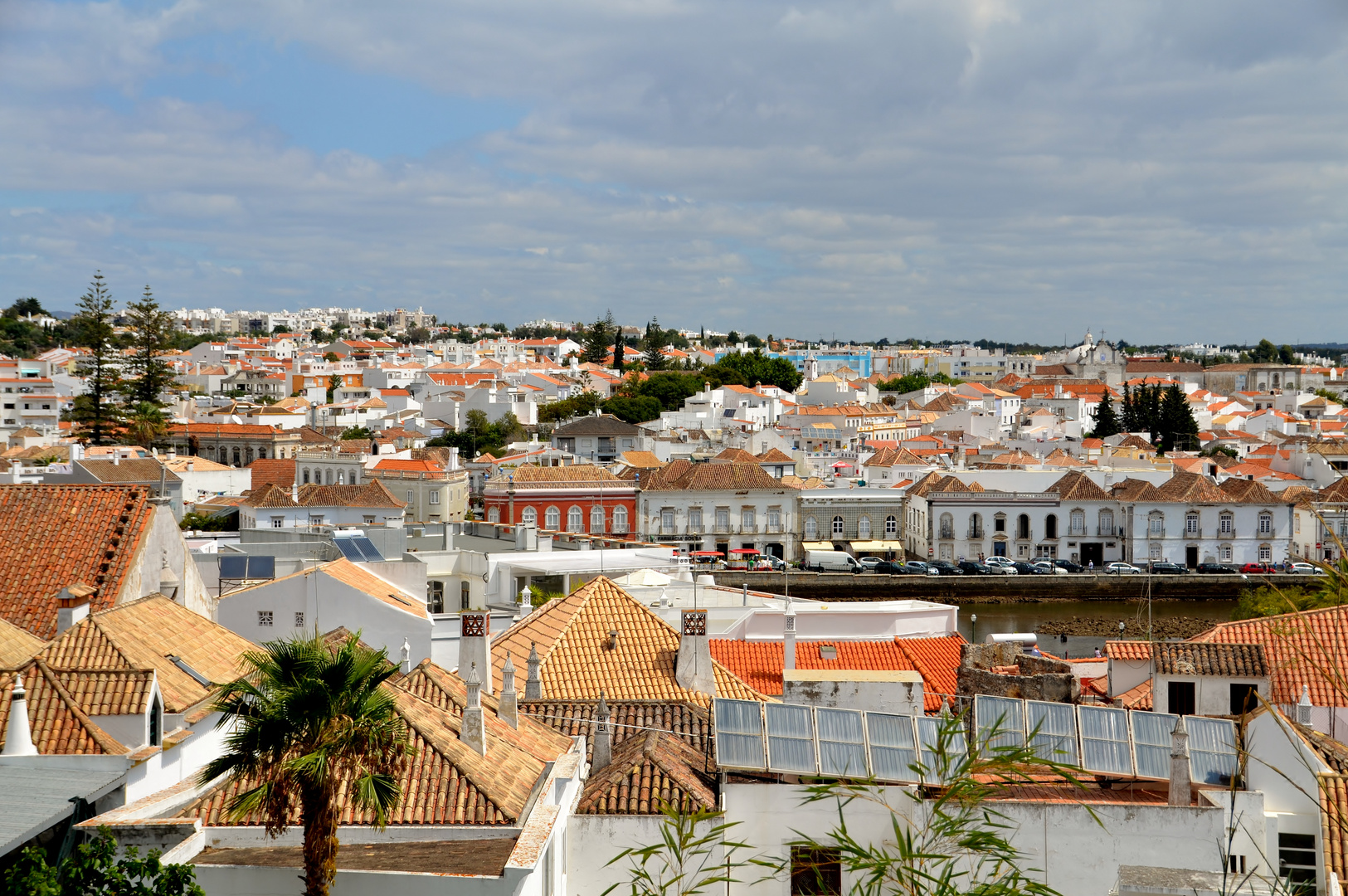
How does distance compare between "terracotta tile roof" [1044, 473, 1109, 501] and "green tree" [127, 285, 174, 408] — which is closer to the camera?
"terracotta tile roof" [1044, 473, 1109, 501]

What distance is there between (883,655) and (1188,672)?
4957mm

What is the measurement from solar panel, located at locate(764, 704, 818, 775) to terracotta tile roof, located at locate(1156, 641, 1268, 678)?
5.93m

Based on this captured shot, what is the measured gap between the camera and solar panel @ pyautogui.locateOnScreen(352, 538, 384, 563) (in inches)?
770

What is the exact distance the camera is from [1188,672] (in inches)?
473

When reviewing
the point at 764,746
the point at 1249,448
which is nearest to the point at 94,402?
the point at 764,746

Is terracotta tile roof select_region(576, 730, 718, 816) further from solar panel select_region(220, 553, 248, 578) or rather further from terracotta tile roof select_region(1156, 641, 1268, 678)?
solar panel select_region(220, 553, 248, 578)

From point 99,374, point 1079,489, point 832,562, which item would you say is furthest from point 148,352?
point 1079,489

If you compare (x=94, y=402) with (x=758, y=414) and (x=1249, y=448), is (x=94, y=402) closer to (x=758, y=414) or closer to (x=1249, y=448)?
(x=758, y=414)

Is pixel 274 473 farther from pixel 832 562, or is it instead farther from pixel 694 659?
pixel 694 659

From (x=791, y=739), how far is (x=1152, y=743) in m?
2.14

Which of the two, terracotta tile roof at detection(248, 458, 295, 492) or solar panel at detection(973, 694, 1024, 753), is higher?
solar panel at detection(973, 694, 1024, 753)

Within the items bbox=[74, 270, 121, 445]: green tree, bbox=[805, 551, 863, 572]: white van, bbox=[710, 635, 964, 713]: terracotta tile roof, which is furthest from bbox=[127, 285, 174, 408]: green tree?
bbox=[710, 635, 964, 713]: terracotta tile roof

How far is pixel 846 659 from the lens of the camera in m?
16.3

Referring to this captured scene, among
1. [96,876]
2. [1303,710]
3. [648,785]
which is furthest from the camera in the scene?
[1303,710]
